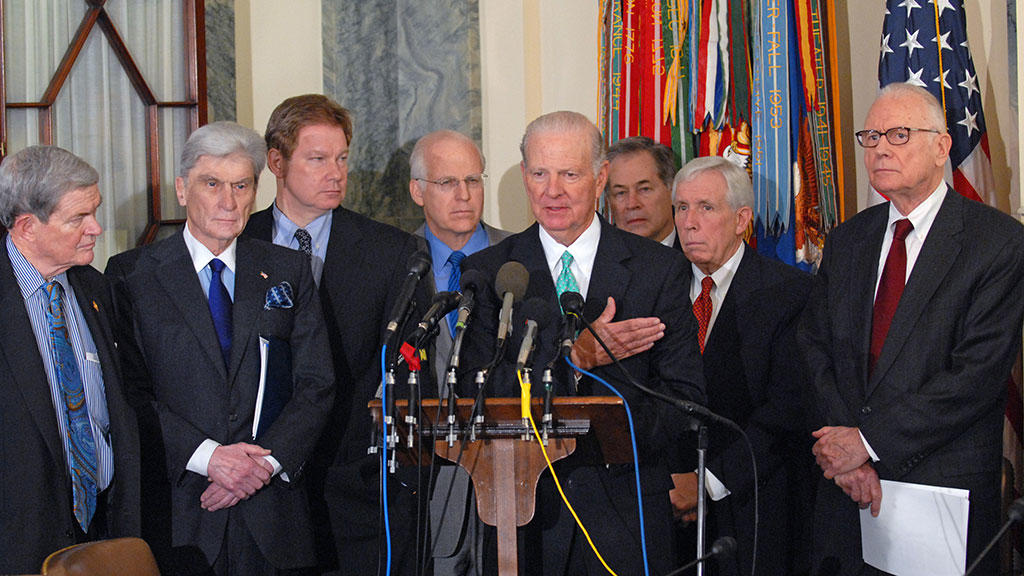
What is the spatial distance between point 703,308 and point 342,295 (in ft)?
4.10

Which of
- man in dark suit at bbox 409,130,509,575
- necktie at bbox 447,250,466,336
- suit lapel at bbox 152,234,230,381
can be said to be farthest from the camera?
man in dark suit at bbox 409,130,509,575

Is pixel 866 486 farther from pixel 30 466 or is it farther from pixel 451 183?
pixel 30 466

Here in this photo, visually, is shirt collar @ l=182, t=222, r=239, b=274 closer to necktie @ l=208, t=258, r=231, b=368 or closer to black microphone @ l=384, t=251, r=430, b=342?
necktie @ l=208, t=258, r=231, b=368

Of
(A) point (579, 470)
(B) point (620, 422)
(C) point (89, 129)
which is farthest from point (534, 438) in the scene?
(C) point (89, 129)

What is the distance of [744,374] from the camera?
3.88 metres

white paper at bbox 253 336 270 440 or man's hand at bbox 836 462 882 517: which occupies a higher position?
white paper at bbox 253 336 270 440

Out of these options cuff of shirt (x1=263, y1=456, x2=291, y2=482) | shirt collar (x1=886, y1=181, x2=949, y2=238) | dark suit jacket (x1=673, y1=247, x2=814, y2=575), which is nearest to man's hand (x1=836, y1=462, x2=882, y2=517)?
dark suit jacket (x1=673, y1=247, x2=814, y2=575)

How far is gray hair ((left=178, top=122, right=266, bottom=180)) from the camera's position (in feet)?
11.7

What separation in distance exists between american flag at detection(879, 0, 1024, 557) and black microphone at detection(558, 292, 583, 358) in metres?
2.55

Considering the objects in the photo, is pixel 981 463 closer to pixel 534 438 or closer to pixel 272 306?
pixel 534 438

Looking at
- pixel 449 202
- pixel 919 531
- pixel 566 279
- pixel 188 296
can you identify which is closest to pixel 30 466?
pixel 188 296

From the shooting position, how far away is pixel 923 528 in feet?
10.5

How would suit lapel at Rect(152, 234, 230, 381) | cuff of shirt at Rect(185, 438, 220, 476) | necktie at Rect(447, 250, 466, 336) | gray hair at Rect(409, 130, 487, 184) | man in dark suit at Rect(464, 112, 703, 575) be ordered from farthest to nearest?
gray hair at Rect(409, 130, 487, 184), necktie at Rect(447, 250, 466, 336), suit lapel at Rect(152, 234, 230, 381), cuff of shirt at Rect(185, 438, 220, 476), man in dark suit at Rect(464, 112, 703, 575)

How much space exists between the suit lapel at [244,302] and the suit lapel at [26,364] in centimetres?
50
